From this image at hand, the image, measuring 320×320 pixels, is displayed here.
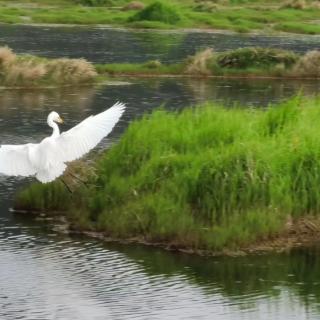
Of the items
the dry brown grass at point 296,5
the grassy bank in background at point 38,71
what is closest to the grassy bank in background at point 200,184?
the grassy bank in background at point 38,71

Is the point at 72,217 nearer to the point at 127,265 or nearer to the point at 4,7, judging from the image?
the point at 127,265

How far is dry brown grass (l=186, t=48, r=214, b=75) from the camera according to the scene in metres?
31.5

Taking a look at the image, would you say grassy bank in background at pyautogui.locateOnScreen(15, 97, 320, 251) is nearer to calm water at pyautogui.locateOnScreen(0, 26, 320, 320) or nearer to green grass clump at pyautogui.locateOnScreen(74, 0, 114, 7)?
calm water at pyautogui.locateOnScreen(0, 26, 320, 320)

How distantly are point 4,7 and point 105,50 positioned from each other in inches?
556

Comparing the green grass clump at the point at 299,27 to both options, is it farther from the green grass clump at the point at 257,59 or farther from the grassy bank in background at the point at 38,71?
the grassy bank in background at the point at 38,71

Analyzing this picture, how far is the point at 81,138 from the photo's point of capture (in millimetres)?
14922

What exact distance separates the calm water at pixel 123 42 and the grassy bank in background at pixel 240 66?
2.12 meters

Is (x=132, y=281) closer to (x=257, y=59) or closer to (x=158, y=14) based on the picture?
(x=257, y=59)

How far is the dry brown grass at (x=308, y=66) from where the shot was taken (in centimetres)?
3167

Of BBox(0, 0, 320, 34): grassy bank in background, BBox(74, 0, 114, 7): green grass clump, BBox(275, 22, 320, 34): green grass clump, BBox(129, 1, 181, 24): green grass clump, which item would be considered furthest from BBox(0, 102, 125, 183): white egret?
BBox(74, 0, 114, 7): green grass clump

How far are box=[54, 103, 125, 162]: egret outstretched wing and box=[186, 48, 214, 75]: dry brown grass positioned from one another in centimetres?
1640

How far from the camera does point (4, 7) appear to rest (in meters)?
49.6

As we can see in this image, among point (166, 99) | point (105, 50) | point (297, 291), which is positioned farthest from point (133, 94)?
point (297, 291)

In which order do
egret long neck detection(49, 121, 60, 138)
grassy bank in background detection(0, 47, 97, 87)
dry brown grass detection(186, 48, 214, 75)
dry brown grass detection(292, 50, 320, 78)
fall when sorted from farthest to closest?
1. dry brown grass detection(292, 50, 320, 78)
2. dry brown grass detection(186, 48, 214, 75)
3. grassy bank in background detection(0, 47, 97, 87)
4. egret long neck detection(49, 121, 60, 138)
